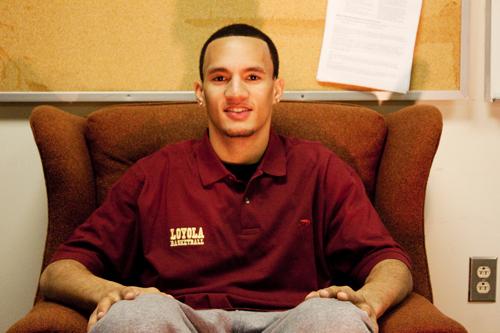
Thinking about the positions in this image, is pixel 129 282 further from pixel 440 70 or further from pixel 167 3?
pixel 440 70

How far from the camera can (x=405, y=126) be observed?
150 cm

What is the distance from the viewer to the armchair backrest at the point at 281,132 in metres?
1.42

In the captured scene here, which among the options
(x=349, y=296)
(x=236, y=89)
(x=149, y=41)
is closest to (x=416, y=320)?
(x=349, y=296)

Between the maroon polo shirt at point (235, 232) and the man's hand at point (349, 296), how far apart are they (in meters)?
0.25

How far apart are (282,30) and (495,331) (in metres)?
1.15

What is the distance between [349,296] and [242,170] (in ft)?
1.72

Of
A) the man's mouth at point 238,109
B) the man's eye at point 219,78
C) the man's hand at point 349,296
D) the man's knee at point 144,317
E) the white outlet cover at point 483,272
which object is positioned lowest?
the white outlet cover at point 483,272

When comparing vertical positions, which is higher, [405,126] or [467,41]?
[467,41]

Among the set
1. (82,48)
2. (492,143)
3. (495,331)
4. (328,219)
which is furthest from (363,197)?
(82,48)

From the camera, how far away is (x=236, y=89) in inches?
56.7

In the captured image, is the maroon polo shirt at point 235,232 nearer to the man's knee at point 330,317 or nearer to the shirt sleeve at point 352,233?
the shirt sleeve at point 352,233

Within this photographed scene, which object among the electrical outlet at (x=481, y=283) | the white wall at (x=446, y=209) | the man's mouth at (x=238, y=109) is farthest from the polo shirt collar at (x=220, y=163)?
the electrical outlet at (x=481, y=283)

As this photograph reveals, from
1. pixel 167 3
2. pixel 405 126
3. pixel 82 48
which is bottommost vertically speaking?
pixel 405 126

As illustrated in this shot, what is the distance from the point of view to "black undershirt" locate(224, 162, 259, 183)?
1466mm
